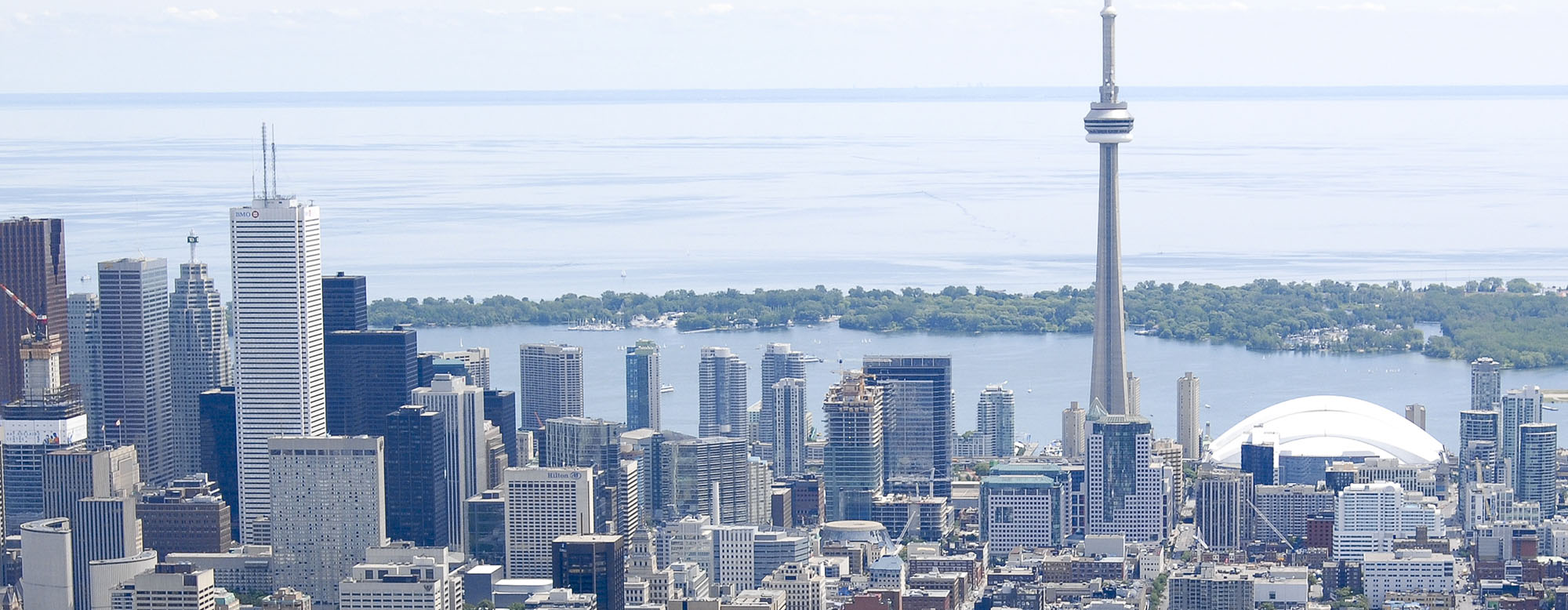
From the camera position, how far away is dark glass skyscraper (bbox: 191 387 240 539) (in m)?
21.0

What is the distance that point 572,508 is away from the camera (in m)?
19.3

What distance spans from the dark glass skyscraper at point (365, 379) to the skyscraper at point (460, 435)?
0.21 m

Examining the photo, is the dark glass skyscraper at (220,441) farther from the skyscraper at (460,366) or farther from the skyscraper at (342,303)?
the skyscraper at (460,366)

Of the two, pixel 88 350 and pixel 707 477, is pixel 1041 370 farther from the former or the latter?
pixel 88 350

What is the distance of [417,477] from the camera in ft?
67.1

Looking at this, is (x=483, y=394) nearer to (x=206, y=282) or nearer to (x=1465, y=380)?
(x=206, y=282)

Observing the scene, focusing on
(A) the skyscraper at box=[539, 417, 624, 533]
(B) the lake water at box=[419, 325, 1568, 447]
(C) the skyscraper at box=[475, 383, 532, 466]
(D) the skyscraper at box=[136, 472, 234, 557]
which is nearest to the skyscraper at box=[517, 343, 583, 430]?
(B) the lake water at box=[419, 325, 1568, 447]

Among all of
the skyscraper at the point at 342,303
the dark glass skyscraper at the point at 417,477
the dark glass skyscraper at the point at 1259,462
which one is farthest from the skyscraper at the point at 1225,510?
the skyscraper at the point at 342,303

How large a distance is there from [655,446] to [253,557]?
433cm

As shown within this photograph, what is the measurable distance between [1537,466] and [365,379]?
944cm

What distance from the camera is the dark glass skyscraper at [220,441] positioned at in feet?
68.8

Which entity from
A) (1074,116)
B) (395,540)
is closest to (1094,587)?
(395,540)

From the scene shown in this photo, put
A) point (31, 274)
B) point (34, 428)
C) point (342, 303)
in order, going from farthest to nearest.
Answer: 1. point (31, 274)
2. point (342, 303)
3. point (34, 428)

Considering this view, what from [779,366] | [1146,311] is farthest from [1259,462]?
[1146,311]
